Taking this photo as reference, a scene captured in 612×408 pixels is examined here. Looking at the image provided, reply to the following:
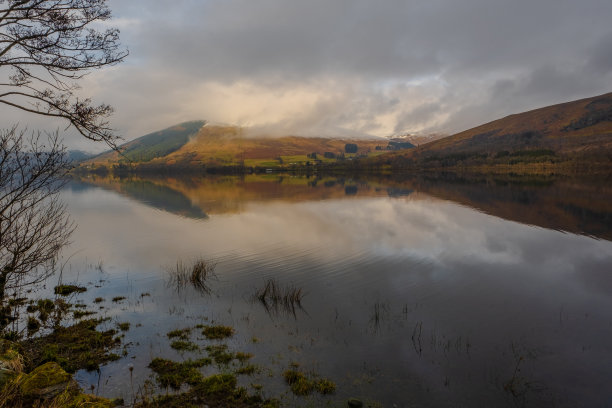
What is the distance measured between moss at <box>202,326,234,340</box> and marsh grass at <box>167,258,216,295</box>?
4.34 metres

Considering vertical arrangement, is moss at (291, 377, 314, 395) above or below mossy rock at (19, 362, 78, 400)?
below

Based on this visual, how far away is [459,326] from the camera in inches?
511

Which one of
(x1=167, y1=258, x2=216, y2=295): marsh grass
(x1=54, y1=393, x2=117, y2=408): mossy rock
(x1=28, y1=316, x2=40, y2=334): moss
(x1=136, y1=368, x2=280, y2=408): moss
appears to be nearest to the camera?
(x1=54, y1=393, x2=117, y2=408): mossy rock

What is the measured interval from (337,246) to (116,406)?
19.7 m

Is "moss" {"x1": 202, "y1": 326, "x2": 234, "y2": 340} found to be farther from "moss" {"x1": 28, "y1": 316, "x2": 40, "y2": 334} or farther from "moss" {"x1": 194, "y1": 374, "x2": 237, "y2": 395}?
"moss" {"x1": 28, "y1": 316, "x2": 40, "y2": 334}

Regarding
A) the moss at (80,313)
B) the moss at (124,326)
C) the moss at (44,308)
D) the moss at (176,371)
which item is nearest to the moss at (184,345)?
the moss at (176,371)

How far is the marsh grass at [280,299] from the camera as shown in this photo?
14.7 m

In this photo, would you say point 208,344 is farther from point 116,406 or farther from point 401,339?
point 401,339

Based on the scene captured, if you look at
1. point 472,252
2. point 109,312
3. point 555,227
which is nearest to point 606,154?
point 555,227

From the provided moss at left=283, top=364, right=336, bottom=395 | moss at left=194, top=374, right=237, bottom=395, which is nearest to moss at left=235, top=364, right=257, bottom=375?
moss at left=194, top=374, right=237, bottom=395

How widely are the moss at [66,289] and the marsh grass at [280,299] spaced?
9.08 m

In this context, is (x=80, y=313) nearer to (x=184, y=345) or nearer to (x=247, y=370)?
(x=184, y=345)

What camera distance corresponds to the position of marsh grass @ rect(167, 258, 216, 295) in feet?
58.2

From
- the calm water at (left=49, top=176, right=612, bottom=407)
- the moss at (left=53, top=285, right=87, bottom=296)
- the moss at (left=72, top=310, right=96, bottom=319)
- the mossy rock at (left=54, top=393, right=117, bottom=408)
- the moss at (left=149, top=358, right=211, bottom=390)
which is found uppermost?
the mossy rock at (left=54, top=393, right=117, bottom=408)
